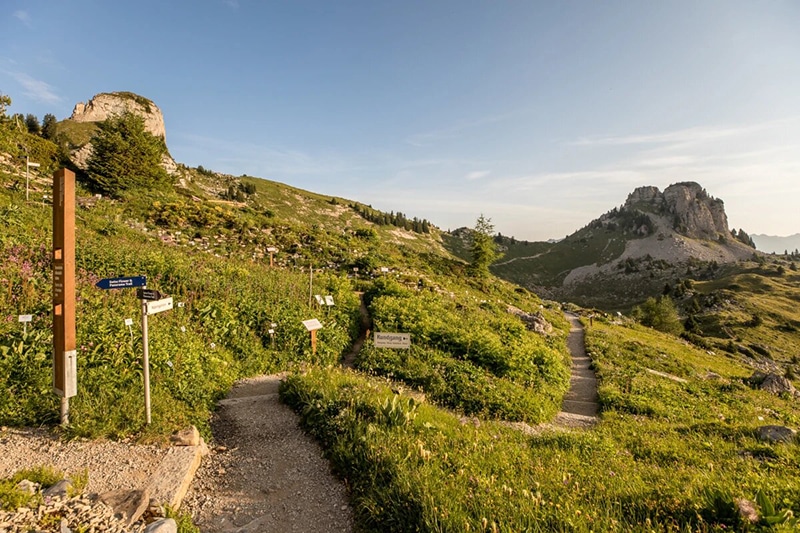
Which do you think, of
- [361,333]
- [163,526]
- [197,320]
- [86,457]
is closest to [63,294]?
[86,457]

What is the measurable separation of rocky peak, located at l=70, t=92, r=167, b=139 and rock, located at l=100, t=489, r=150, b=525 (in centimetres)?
8792

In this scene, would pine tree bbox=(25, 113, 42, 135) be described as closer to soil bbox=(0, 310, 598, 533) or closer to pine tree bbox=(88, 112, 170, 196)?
pine tree bbox=(88, 112, 170, 196)

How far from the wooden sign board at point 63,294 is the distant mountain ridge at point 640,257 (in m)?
137

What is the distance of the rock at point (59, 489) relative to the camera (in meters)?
4.72

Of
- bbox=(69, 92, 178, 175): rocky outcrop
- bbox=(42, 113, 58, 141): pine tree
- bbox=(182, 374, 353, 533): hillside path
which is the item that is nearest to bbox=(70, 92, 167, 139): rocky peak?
bbox=(69, 92, 178, 175): rocky outcrop

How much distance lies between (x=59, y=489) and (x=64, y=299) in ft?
11.3

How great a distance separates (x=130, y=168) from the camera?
29922mm

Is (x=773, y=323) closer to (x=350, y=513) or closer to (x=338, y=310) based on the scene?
(x=338, y=310)

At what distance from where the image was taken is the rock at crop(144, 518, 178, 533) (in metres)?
4.42

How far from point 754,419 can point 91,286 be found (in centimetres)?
2338

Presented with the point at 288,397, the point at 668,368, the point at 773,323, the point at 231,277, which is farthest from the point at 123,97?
the point at 773,323

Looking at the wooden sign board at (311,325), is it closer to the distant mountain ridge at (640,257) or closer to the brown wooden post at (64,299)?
the brown wooden post at (64,299)

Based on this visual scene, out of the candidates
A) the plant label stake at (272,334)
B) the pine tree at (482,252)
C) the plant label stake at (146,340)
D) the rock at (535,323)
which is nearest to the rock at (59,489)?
the plant label stake at (146,340)

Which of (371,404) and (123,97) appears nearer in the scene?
(371,404)
